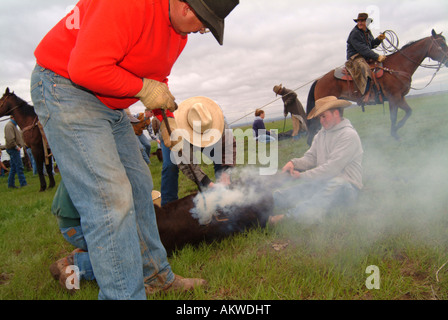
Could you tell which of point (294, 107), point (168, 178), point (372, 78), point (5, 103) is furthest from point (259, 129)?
point (5, 103)

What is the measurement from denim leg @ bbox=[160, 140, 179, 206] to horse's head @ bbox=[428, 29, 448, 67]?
350 inches

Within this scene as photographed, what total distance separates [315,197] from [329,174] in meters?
0.44

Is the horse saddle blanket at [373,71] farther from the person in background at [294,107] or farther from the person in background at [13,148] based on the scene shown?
the person in background at [13,148]

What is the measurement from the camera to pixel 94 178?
5.06 feet

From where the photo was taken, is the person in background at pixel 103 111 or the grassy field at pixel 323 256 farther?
the grassy field at pixel 323 256

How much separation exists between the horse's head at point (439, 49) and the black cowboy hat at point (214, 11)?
9307 mm

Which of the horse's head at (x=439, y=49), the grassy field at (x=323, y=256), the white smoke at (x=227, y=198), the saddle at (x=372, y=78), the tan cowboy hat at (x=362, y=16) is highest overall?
the tan cowboy hat at (x=362, y=16)

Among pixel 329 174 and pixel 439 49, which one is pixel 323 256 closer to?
pixel 329 174

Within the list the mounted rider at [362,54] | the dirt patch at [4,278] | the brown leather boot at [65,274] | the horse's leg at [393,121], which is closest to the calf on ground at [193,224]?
the brown leather boot at [65,274]

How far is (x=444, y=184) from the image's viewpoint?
367 centimetres

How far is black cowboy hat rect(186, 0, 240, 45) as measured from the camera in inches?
60.2

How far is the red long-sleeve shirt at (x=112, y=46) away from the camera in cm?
134
